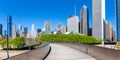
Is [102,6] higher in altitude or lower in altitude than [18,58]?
higher

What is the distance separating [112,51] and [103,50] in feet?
12.1

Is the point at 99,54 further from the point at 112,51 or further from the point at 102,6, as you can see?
the point at 102,6

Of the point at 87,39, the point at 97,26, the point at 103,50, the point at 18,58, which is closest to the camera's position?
the point at 18,58

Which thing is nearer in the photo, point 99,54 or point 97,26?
point 99,54

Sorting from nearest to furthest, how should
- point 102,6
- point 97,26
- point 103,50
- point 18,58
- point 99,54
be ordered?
point 18,58
point 103,50
point 99,54
point 102,6
point 97,26

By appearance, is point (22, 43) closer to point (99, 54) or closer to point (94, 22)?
point (94, 22)

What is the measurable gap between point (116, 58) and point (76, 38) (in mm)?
150007

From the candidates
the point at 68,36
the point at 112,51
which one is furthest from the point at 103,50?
the point at 68,36

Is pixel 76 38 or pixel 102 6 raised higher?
pixel 102 6

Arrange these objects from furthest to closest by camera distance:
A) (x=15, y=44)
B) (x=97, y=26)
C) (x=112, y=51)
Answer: (x=97, y=26)
(x=15, y=44)
(x=112, y=51)

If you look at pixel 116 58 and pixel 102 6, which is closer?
pixel 116 58

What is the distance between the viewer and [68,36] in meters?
173

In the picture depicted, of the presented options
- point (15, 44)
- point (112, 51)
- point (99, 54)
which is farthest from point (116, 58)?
point (15, 44)

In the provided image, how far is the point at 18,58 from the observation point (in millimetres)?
13414
